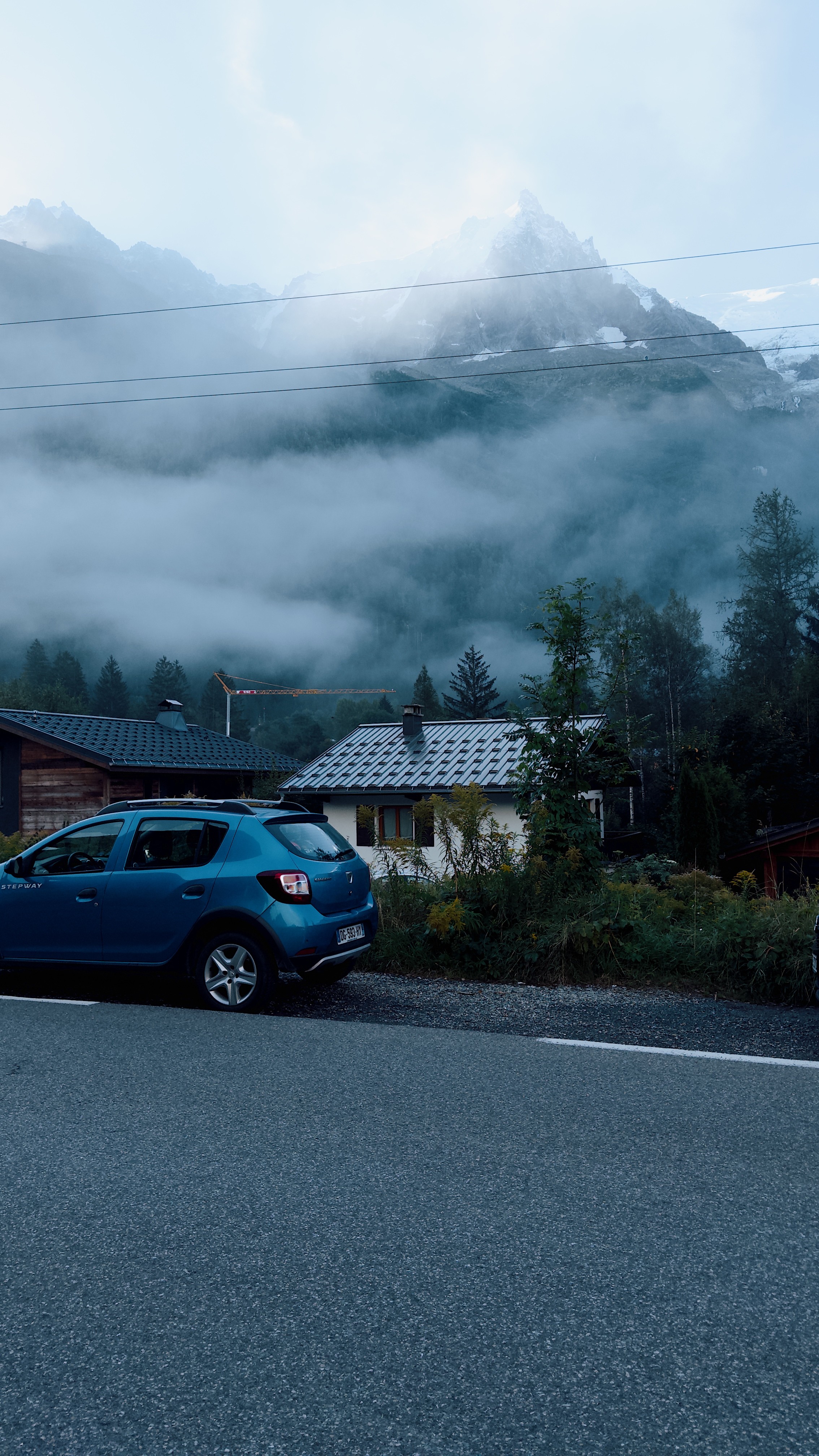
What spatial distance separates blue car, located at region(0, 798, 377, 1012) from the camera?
7688mm

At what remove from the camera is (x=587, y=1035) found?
695 cm

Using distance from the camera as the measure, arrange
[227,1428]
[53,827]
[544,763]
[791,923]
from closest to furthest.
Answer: [227,1428] < [791,923] < [544,763] < [53,827]

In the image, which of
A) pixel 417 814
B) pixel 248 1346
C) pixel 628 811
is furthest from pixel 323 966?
pixel 628 811

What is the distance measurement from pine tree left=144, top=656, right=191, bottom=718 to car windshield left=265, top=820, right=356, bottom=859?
13352 centimetres

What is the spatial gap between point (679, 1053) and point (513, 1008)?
188 cm

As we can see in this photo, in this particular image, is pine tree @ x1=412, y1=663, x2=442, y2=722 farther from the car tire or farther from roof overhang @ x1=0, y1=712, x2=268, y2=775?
the car tire

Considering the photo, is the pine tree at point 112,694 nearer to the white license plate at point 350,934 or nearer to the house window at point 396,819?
the house window at point 396,819

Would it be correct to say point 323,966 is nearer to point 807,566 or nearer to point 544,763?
point 544,763

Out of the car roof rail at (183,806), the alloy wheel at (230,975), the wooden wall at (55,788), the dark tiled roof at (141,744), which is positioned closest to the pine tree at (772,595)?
the dark tiled roof at (141,744)

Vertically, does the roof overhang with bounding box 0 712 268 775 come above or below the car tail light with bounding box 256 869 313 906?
above

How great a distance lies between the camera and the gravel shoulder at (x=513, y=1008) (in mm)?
6891

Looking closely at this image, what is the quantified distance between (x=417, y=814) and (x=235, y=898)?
377cm

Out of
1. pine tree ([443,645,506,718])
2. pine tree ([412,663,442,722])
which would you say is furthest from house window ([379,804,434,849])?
pine tree ([412,663,442,722])

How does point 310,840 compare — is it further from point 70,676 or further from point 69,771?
point 70,676
